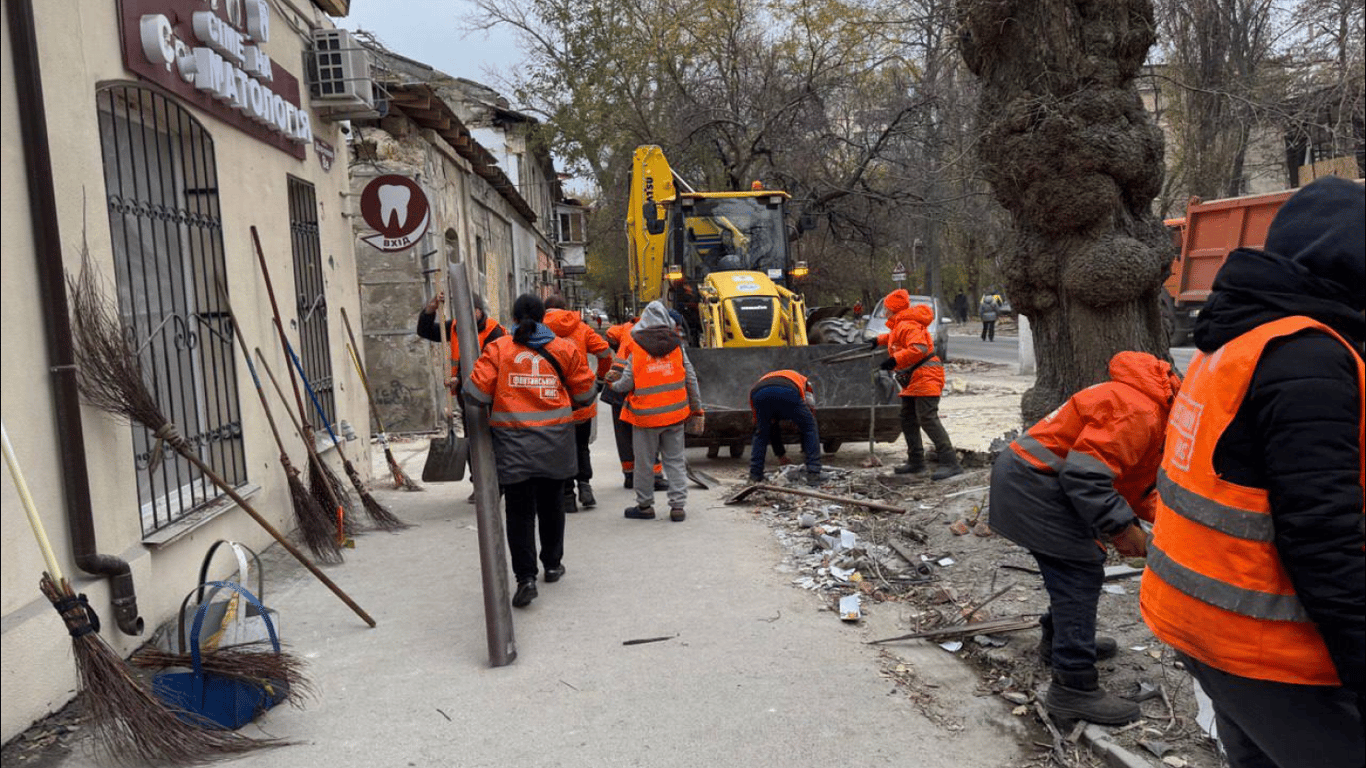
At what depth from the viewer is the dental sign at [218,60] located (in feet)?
17.3

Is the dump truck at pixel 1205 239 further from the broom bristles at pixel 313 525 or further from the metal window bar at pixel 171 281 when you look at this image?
the metal window bar at pixel 171 281

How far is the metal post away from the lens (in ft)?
15.2

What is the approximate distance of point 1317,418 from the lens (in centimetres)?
193

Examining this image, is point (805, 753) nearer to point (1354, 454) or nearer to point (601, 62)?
point (1354, 454)

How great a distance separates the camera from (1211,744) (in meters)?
3.49

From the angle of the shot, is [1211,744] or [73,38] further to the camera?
[73,38]

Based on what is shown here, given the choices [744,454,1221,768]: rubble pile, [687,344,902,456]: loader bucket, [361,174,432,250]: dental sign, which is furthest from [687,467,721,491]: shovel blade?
[361,174,432,250]: dental sign

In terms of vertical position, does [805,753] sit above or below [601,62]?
below

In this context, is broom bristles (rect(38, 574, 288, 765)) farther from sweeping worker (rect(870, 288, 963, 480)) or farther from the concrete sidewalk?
sweeping worker (rect(870, 288, 963, 480))

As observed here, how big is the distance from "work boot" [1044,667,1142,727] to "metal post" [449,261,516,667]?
7.74 feet

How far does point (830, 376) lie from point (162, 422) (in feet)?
23.5

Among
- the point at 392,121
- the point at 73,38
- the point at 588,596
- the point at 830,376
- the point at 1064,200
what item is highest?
the point at 392,121

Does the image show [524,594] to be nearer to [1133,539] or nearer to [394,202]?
[1133,539]

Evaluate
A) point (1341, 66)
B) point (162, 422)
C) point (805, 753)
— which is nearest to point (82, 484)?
point (162, 422)
